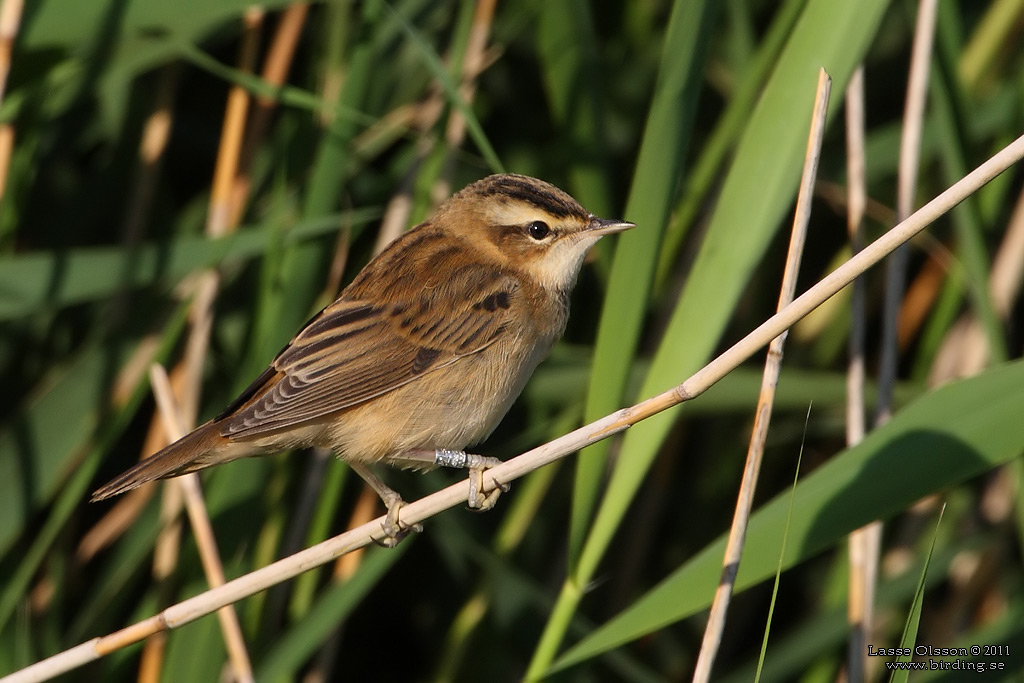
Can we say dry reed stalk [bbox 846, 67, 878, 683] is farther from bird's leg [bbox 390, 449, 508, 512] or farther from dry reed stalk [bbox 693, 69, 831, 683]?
bird's leg [bbox 390, 449, 508, 512]

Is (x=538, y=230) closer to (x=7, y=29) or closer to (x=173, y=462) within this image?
(x=173, y=462)

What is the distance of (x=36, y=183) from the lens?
3.77m

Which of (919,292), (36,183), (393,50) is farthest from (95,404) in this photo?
(919,292)

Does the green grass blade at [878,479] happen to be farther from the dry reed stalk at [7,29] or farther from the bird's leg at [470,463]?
the dry reed stalk at [7,29]

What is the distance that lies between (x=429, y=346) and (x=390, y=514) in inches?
21.1

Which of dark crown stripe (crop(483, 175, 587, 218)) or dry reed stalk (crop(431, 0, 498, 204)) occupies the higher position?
dry reed stalk (crop(431, 0, 498, 204))

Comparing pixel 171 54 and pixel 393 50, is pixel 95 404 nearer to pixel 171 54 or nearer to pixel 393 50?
pixel 171 54

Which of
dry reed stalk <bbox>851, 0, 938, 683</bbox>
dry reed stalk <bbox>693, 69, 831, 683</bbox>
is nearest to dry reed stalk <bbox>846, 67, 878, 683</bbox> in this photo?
dry reed stalk <bbox>851, 0, 938, 683</bbox>

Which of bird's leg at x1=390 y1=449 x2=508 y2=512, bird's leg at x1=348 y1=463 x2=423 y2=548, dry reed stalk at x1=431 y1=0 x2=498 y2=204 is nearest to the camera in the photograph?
bird's leg at x1=390 y1=449 x2=508 y2=512

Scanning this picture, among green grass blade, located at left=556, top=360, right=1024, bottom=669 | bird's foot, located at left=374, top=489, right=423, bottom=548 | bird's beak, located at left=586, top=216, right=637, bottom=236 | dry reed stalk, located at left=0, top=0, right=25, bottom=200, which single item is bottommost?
green grass blade, located at left=556, top=360, right=1024, bottom=669

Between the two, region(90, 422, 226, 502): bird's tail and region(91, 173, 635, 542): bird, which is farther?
region(91, 173, 635, 542): bird

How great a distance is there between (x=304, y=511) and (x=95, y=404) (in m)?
0.70

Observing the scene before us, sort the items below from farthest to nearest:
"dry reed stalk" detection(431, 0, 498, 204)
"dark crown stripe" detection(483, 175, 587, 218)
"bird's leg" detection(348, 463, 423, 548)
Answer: "dry reed stalk" detection(431, 0, 498, 204) → "dark crown stripe" detection(483, 175, 587, 218) → "bird's leg" detection(348, 463, 423, 548)

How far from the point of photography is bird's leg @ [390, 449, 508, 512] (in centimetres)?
249
